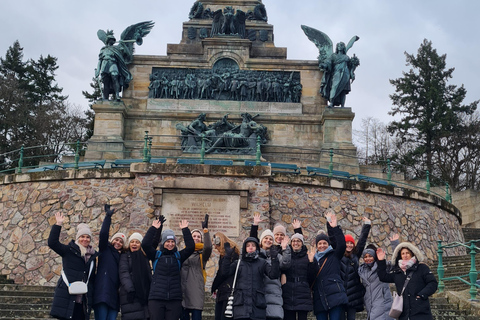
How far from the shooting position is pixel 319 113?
2259 cm

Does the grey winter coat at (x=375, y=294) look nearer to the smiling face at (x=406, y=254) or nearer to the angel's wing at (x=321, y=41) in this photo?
the smiling face at (x=406, y=254)

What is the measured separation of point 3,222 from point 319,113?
11.2 meters

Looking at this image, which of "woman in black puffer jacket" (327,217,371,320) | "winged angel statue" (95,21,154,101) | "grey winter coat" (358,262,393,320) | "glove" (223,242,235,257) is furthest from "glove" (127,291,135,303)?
"winged angel statue" (95,21,154,101)

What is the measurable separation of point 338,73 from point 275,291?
50.7ft

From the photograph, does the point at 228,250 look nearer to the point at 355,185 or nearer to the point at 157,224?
the point at 157,224

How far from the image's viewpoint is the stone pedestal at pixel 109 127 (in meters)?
21.3

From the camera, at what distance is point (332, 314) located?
7941 mm

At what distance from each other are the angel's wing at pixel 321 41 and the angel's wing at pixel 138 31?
226 inches

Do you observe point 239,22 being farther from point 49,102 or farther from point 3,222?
point 49,102

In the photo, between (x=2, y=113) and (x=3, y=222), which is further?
(x=2, y=113)

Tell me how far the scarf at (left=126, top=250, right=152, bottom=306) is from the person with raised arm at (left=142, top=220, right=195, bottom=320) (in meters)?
0.10

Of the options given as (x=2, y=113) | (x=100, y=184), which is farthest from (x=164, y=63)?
(x=2, y=113)

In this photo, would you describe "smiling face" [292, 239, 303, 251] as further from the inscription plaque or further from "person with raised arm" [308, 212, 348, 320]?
the inscription plaque

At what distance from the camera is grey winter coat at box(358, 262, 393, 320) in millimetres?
7942
